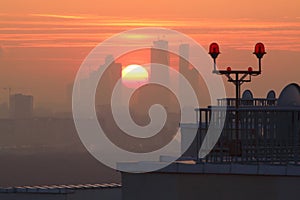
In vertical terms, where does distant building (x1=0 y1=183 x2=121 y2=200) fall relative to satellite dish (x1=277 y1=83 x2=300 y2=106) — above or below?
below

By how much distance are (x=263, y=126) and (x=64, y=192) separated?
8316 mm

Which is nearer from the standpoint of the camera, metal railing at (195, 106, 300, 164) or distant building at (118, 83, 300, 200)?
distant building at (118, 83, 300, 200)

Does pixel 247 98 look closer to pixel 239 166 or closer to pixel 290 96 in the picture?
pixel 290 96

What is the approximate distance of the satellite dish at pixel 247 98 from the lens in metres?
35.1

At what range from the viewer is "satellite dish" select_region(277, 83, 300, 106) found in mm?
26547

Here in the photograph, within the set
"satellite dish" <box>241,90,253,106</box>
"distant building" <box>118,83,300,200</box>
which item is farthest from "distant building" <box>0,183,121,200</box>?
"distant building" <box>118,83,300,200</box>

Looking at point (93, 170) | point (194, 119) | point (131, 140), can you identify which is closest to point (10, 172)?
point (93, 170)

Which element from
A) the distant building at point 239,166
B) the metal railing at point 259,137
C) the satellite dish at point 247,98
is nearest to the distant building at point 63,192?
the satellite dish at point 247,98

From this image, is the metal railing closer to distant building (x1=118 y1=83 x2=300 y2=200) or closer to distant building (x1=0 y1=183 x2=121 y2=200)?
distant building (x1=118 y1=83 x2=300 y2=200)

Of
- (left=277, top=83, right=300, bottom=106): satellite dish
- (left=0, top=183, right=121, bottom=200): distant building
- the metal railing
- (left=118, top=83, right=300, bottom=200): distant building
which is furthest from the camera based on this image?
(left=0, top=183, right=121, bottom=200): distant building

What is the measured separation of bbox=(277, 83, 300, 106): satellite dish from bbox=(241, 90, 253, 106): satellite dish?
7.81m

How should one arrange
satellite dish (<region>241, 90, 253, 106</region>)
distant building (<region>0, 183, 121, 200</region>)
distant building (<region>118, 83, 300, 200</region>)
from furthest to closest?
1. satellite dish (<region>241, 90, 253, 106</region>)
2. distant building (<region>0, 183, 121, 200</region>)
3. distant building (<region>118, 83, 300, 200</region>)

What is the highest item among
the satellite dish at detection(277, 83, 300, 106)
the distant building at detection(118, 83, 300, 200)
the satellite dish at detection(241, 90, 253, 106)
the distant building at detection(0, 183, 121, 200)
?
the satellite dish at detection(241, 90, 253, 106)

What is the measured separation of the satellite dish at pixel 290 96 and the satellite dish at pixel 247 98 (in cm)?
781
